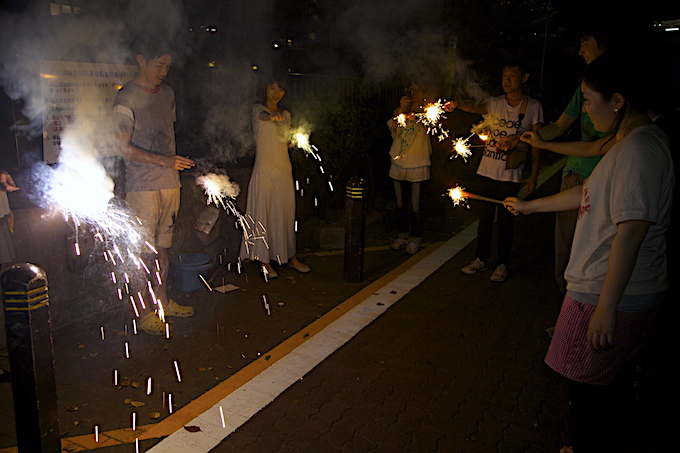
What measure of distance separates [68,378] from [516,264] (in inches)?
229

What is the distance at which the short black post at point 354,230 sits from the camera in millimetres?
6582

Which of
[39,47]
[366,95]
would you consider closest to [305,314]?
[39,47]

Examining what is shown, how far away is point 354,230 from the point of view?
6.64 m

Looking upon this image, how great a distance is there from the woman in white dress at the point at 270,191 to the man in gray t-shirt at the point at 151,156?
1363 millimetres

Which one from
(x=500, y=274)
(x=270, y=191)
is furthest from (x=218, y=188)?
(x=500, y=274)

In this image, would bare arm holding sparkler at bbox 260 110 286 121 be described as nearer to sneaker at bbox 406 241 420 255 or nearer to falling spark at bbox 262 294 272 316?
falling spark at bbox 262 294 272 316

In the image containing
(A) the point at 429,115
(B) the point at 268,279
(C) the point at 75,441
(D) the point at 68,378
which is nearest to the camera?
(C) the point at 75,441

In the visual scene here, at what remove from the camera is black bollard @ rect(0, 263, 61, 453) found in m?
2.88

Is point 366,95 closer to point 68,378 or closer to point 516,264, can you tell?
point 516,264

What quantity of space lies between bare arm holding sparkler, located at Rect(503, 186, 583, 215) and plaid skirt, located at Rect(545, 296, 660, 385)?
62cm

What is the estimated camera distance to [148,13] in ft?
22.4

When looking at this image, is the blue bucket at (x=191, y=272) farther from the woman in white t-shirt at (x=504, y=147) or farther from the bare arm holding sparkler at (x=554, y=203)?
the bare arm holding sparkler at (x=554, y=203)

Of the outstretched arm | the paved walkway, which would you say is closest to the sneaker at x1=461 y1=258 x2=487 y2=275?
the paved walkway

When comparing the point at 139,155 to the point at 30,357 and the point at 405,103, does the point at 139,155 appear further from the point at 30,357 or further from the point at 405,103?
the point at 405,103
